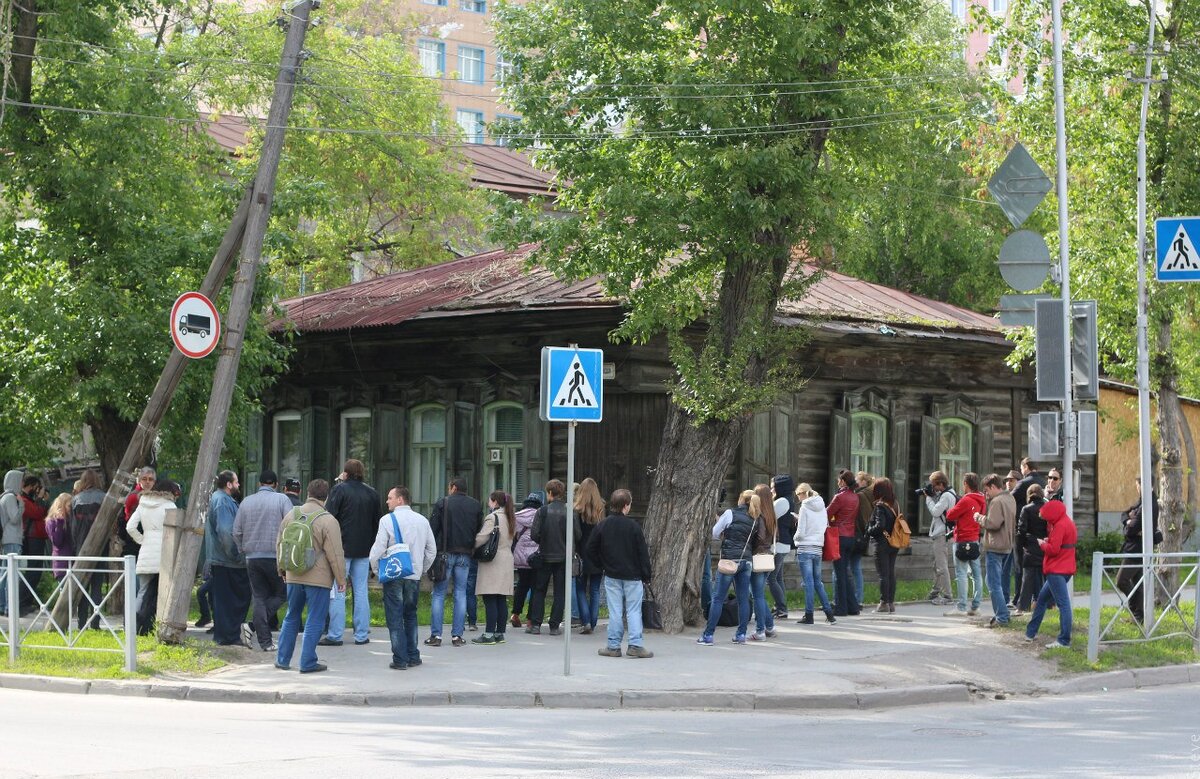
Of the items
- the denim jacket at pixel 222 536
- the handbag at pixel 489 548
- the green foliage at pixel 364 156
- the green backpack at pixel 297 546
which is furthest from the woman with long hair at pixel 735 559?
the green foliage at pixel 364 156

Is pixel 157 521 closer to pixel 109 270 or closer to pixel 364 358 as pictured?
pixel 109 270

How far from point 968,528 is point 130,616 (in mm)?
10125

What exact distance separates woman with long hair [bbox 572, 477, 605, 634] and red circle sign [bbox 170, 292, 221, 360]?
15.5 feet

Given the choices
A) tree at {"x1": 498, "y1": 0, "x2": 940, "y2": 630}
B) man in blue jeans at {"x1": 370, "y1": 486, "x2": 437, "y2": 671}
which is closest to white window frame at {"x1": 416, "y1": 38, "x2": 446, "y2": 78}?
tree at {"x1": 498, "y1": 0, "x2": 940, "y2": 630}

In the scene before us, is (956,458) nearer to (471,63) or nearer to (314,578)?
(314,578)

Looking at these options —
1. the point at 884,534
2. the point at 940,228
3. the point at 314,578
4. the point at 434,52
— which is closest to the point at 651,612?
the point at 884,534

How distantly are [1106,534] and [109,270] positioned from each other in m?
20.3

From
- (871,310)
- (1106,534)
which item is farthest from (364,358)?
(1106,534)

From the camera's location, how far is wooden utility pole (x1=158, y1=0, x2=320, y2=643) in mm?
15102

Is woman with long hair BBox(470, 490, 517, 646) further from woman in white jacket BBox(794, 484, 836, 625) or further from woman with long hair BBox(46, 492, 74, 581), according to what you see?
woman with long hair BBox(46, 492, 74, 581)

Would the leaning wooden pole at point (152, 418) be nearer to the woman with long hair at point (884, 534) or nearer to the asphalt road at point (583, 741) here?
the asphalt road at point (583, 741)

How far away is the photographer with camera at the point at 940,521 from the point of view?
19.7 metres

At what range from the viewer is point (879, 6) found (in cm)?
1741

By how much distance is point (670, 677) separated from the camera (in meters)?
13.7
